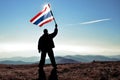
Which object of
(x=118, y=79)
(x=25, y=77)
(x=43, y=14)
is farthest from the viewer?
(x=43, y=14)

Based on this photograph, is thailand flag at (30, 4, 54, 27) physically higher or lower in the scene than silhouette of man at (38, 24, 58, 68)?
higher

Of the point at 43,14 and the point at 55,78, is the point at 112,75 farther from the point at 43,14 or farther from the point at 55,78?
the point at 43,14

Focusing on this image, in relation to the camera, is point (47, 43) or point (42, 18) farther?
point (42, 18)

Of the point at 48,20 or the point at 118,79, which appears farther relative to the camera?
the point at 48,20

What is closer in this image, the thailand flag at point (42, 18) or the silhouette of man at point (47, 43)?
the silhouette of man at point (47, 43)

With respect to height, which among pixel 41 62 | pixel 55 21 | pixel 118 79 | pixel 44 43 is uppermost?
pixel 55 21

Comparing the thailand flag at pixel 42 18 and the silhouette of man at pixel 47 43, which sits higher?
the thailand flag at pixel 42 18

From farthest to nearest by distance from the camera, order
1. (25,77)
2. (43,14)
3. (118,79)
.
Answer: (43,14)
(25,77)
(118,79)

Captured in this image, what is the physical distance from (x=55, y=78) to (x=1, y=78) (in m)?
3.57

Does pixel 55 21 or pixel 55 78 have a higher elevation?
pixel 55 21

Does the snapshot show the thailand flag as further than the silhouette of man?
Yes

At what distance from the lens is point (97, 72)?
1741 cm

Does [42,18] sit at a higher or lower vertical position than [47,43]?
higher

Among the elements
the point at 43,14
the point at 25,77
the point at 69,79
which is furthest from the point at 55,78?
the point at 43,14
